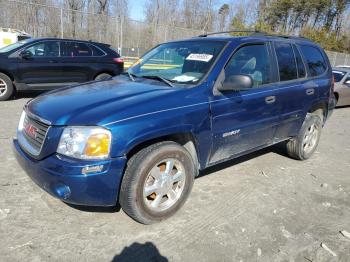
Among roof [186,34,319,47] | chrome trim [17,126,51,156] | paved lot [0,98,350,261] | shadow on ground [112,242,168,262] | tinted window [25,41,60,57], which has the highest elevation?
roof [186,34,319,47]

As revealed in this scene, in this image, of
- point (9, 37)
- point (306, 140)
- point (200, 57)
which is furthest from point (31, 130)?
point (9, 37)

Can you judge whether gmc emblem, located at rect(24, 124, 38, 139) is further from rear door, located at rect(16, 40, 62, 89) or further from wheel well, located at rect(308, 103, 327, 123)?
rear door, located at rect(16, 40, 62, 89)

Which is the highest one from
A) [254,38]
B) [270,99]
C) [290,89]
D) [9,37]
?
[254,38]

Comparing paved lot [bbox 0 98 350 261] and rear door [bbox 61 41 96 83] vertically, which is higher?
rear door [bbox 61 41 96 83]

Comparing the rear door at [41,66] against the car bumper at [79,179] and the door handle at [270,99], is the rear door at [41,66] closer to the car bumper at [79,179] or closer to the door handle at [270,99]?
the car bumper at [79,179]

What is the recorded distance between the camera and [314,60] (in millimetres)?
5410

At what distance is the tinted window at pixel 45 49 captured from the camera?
9.18 m

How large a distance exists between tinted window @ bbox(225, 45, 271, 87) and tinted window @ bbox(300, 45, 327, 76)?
114 cm

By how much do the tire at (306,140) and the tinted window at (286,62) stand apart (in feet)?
2.90

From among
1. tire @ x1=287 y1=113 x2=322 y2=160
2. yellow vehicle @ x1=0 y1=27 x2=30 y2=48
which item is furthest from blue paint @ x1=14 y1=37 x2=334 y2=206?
yellow vehicle @ x1=0 y1=27 x2=30 y2=48

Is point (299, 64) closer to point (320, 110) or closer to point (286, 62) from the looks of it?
point (286, 62)

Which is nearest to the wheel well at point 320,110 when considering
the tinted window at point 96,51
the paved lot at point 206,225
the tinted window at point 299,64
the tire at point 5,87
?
the tinted window at point 299,64

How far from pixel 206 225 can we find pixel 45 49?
7.72 metres

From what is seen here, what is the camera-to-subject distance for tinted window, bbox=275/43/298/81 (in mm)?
4570
